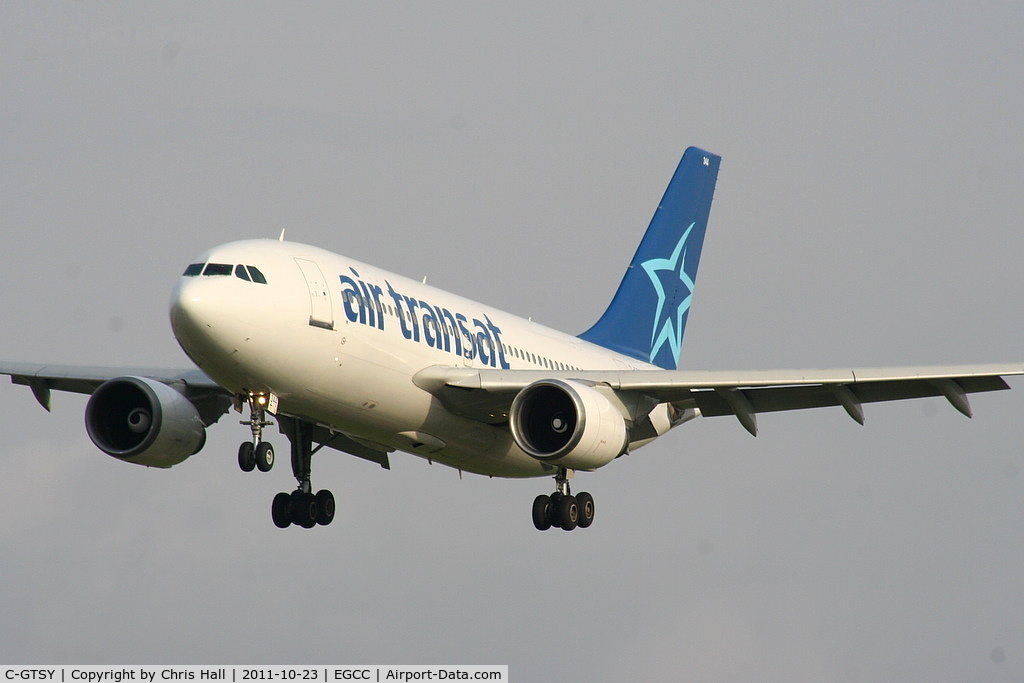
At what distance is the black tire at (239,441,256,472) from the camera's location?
26.0m

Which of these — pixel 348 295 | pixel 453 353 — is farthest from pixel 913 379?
pixel 348 295

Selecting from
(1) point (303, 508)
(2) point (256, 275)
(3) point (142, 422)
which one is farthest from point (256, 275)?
(1) point (303, 508)

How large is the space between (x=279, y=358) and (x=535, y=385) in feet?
17.9

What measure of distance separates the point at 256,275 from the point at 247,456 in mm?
3034

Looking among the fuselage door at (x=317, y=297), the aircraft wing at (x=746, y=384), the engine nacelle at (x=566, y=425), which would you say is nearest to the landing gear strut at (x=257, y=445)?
the fuselage door at (x=317, y=297)

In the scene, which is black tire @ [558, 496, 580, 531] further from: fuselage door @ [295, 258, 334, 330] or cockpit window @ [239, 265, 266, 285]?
cockpit window @ [239, 265, 266, 285]

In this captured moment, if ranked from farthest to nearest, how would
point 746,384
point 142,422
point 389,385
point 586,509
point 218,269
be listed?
point 586,509, point 142,422, point 746,384, point 389,385, point 218,269

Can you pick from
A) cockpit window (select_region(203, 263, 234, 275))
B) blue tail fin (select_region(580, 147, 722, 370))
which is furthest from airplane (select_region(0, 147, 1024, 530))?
blue tail fin (select_region(580, 147, 722, 370))

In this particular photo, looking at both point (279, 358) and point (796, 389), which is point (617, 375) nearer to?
point (796, 389)

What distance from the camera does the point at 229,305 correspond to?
2466cm

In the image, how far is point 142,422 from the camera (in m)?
30.2

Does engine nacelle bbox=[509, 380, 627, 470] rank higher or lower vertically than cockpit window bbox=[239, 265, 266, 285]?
lower

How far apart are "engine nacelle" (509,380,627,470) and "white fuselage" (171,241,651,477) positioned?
4.54 feet

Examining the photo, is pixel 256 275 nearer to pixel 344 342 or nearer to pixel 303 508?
pixel 344 342
